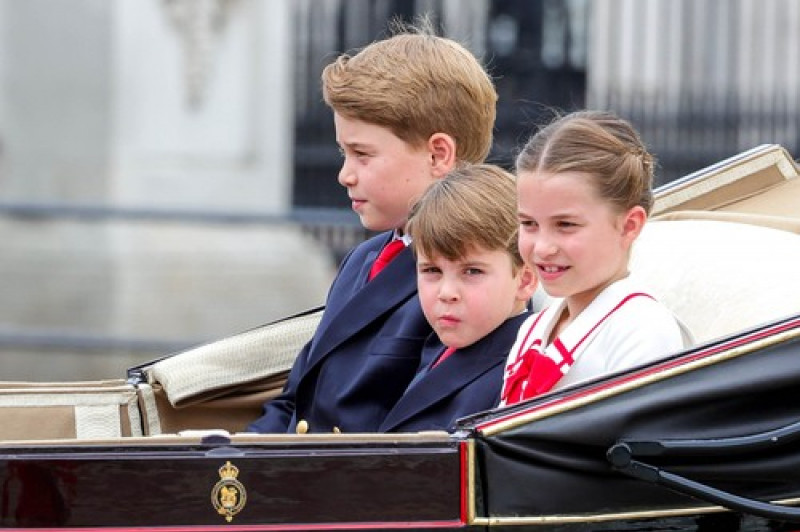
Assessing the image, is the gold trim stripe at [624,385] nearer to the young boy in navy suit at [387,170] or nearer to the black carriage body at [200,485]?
the black carriage body at [200,485]

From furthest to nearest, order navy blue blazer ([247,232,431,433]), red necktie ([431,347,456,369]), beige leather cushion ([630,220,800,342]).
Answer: navy blue blazer ([247,232,431,433]), red necktie ([431,347,456,369]), beige leather cushion ([630,220,800,342])

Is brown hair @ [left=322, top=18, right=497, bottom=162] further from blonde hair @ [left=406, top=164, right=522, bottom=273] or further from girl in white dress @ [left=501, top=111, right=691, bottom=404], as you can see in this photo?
girl in white dress @ [left=501, top=111, right=691, bottom=404]

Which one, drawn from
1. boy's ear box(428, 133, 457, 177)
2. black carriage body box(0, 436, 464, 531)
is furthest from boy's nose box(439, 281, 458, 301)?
black carriage body box(0, 436, 464, 531)

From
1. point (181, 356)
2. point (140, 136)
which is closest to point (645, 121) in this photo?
point (140, 136)

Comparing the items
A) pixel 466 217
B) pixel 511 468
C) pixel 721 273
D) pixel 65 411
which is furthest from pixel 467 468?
pixel 65 411

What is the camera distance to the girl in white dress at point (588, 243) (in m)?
3.11

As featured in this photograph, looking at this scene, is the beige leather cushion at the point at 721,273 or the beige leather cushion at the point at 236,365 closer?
the beige leather cushion at the point at 721,273

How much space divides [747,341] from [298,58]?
815 cm

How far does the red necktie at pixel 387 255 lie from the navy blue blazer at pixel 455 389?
0.36 meters

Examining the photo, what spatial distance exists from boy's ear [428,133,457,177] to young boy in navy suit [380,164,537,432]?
8.3 inches

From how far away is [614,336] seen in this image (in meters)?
3.12

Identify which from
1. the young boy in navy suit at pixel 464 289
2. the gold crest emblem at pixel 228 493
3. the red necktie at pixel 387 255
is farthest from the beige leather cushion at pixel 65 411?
the gold crest emblem at pixel 228 493

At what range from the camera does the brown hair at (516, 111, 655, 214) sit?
3.12 meters

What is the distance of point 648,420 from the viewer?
2912 mm
